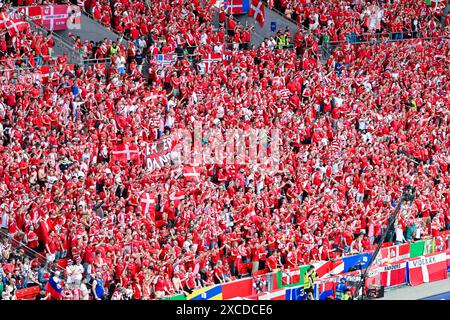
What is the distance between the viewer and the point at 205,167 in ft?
70.3

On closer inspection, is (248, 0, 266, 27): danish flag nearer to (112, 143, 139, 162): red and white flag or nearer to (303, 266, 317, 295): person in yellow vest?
(112, 143, 139, 162): red and white flag

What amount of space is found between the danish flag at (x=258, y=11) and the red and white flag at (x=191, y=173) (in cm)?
967

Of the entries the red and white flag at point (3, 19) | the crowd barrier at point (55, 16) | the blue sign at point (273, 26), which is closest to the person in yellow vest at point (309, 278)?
the red and white flag at point (3, 19)

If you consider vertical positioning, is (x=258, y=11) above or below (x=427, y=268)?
above

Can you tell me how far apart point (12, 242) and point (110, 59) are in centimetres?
807

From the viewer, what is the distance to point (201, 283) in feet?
57.1

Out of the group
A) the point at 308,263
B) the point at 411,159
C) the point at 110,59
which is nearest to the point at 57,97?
the point at 110,59

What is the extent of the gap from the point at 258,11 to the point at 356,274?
12.9 m

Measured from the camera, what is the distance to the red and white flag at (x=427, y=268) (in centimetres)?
2133

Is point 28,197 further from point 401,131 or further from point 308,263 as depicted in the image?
point 401,131

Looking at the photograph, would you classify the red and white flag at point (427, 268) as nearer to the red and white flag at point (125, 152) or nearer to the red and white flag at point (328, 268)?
the red and white flag at point (328, 268)

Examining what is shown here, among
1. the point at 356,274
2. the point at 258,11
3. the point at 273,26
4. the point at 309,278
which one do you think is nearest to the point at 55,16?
the point at 258,11

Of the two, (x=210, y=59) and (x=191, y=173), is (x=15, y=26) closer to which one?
(x=191, y=173)

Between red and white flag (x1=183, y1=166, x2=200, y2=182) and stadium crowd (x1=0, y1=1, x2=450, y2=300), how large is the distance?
0.15 meters
